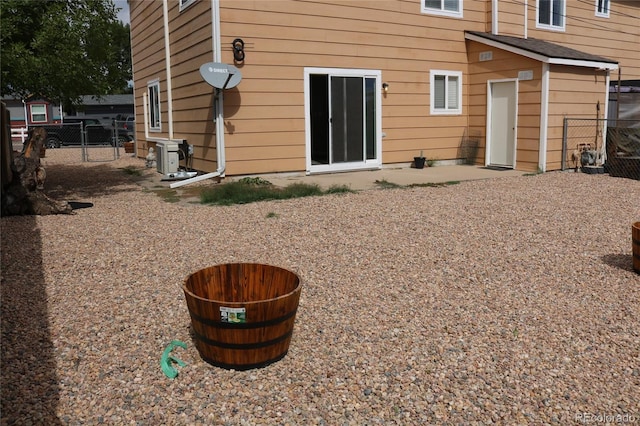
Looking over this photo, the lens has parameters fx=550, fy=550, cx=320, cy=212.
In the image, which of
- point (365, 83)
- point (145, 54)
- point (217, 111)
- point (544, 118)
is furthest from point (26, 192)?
point (544, 118)

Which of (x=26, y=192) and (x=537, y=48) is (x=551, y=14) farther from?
(x=26, y=192)

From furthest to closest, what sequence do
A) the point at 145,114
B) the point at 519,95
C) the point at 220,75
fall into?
1. the point at 145,114
2. the point at 519,95
3. the point at 220,75

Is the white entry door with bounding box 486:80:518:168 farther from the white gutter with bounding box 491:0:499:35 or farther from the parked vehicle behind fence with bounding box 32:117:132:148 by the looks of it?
the parked vehicle behind fence with bounding box 32:117:132:148

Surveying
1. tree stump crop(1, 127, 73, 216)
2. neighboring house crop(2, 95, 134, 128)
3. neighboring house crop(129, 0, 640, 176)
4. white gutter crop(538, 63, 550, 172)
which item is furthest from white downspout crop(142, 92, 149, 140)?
neighboring house crop(2, 95, 134, 128)

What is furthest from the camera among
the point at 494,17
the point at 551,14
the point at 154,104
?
the point at 154,104

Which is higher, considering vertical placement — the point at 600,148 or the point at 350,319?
the point at 600,148

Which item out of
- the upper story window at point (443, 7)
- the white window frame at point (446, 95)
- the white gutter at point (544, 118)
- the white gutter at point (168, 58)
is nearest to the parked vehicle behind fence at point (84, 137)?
the white gutter at point (168, 58)

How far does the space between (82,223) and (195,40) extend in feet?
18.1

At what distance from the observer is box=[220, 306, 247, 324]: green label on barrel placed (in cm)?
301

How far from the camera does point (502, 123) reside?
12.7m

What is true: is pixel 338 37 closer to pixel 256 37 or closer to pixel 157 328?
pixel 256 37

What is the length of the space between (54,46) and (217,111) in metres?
2.88

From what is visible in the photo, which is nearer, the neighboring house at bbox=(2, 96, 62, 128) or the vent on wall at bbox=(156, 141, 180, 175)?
the vent on wall at bbox=(156, 141, 180, 175)

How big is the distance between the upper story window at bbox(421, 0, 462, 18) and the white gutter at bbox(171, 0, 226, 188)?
16.6 ft
